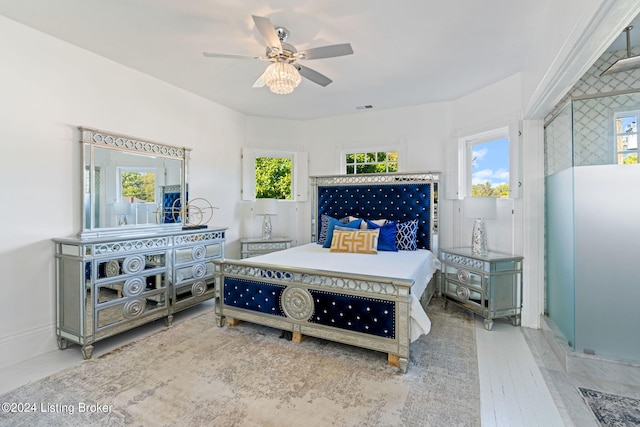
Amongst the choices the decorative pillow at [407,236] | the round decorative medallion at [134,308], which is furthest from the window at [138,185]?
the decorative pillow at [407,236]

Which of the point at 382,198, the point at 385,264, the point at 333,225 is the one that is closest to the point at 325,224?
the point at 333,225

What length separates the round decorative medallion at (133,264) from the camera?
272 cm

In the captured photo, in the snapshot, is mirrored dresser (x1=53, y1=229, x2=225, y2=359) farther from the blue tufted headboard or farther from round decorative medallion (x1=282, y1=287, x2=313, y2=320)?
the blue tufted headboard

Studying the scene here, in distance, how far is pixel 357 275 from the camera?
2.38m

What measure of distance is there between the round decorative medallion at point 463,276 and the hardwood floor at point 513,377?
510 mm

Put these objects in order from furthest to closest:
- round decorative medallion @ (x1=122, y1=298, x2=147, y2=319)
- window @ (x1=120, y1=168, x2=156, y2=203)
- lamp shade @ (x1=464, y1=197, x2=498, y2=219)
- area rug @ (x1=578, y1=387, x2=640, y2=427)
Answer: lamp shade @ (x1=464, y1=197, x2=498, y2=219), window @ (x1=120, y1=168, x2=156, y2=203), round decorative medallion @ (x1=122, y1=298, x2=147, y2=319), area rug @ (x1=578, y1=387, x2=640, y2=427)

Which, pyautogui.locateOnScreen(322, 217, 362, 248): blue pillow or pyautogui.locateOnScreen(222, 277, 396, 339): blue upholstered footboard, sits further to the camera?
pyautogui.locateOnScreen(322, 217, 362, 248): blue pillow

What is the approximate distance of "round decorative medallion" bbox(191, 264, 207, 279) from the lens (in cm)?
343

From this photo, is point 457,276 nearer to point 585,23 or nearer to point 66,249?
point 585,23

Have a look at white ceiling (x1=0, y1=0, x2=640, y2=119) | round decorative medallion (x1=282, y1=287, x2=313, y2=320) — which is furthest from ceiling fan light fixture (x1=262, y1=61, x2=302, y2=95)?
round decorative medallion (x1=282, y1=287, x2=313, y2=320)

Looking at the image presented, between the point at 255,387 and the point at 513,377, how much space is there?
188 cm

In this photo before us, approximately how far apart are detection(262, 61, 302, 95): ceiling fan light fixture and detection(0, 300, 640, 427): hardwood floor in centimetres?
262

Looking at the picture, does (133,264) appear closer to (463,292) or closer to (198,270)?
(198,270)

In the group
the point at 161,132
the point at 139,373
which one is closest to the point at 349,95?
the point at 161,132
